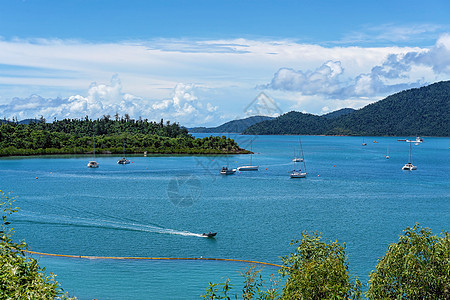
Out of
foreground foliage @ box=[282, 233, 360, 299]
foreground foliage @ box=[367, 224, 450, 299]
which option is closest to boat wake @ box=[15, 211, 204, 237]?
foreground foliage @ box=[282, 233, 360, 299]

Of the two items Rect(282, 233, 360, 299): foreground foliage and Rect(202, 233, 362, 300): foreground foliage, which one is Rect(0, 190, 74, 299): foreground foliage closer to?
Rect(202, 233, 362, 300): foreground foliage

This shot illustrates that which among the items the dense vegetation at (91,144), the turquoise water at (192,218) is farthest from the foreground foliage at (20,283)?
the dense vegetation at (91,144)

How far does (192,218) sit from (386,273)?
27039 millimetres

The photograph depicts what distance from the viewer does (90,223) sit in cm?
3975

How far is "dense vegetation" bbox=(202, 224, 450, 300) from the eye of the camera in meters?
15.1

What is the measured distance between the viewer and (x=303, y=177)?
75.2 metres

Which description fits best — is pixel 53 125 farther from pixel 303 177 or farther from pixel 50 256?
pixel 50 256

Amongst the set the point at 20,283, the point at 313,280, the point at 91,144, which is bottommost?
the point at 313,280

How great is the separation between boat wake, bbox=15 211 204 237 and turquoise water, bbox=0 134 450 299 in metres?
0.09

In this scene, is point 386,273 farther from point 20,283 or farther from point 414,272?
point 20,283

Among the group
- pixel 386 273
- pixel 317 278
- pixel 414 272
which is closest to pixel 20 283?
pixel 317 278

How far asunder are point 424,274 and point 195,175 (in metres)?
64.0

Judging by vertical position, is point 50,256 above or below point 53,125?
below

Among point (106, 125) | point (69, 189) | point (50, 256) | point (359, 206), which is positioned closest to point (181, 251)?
point (50, 256)
